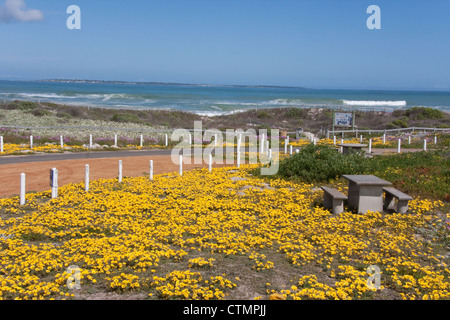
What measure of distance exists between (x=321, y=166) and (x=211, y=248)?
9.16 m

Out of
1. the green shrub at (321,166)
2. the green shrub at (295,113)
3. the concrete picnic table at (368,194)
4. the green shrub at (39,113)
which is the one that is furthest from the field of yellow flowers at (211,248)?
the green shrub at (295,113)

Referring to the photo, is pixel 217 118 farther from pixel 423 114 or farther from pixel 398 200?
pixel 398 200

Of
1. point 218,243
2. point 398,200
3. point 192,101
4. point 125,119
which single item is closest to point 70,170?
point 218,243

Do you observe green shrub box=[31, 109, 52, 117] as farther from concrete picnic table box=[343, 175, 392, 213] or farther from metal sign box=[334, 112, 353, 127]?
concrete picnic table box=[343, 175, 392, 213]

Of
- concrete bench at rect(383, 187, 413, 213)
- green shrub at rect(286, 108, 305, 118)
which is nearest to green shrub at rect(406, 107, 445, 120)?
green shrub at rect(286, 108, 305, 118)

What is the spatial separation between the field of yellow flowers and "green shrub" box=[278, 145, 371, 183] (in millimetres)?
2894

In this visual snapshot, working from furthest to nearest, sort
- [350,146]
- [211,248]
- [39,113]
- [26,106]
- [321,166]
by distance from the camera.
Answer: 1. [26,106]
2. [39,113]
3. [350,146]
4. [321,166]
5. [211,248]

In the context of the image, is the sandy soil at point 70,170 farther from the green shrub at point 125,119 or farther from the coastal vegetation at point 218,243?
the green shrub at point 125,119

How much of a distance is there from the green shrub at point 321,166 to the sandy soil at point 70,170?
18.0 feet

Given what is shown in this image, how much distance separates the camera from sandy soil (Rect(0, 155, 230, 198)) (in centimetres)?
1619

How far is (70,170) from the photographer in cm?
1967

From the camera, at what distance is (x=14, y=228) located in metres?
9.88

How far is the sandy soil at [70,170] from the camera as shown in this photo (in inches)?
637

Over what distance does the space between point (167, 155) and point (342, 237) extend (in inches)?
713
